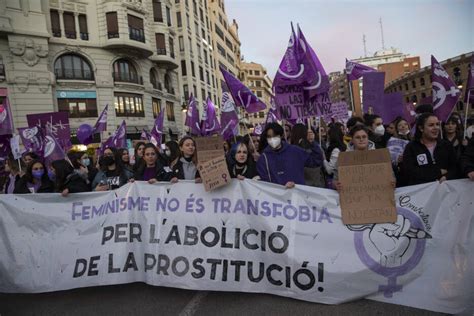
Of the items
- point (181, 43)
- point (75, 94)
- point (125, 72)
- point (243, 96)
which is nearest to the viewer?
point (243, 96)

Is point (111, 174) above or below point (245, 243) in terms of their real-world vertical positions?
above

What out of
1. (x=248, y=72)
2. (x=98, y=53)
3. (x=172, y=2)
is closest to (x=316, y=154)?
(x=98, y=53)

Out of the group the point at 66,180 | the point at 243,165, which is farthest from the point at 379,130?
the point at 66,180

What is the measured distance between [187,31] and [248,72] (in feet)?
191

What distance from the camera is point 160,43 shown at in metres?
33.1

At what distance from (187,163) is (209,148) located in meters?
0.97

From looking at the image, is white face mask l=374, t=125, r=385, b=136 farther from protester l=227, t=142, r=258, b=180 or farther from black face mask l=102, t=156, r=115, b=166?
black face mask l=102, t=156, r=115, b=166

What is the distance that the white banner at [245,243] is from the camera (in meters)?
3.21

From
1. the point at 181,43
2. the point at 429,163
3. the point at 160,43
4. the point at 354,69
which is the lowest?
the point at 429,163

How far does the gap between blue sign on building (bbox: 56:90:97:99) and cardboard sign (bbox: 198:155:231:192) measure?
83.4 feet

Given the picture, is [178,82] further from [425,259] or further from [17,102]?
[425,259]

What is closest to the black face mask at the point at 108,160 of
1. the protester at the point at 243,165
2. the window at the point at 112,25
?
the protester at the point at 243,165

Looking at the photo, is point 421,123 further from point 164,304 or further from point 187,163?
point 164,304

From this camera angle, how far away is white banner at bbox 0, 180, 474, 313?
321 centimetres
